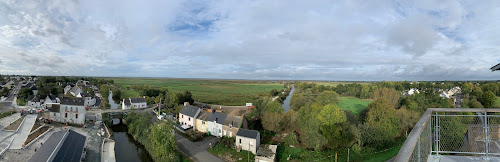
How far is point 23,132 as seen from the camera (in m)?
24.5

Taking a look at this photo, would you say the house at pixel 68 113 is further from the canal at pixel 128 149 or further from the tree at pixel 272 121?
the tree at pixel 272 121

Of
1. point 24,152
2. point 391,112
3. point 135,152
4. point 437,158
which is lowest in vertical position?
point 135,152

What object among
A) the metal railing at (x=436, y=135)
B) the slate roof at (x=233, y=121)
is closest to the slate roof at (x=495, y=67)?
the metal railing at (x=436, y=135)

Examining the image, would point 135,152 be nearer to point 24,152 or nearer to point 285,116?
point 24,152

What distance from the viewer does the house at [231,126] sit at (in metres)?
24.8

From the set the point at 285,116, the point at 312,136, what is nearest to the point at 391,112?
the point at 312,136

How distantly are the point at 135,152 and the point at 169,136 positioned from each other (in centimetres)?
696

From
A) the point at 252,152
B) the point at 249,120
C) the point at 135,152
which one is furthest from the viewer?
the point at 249,120

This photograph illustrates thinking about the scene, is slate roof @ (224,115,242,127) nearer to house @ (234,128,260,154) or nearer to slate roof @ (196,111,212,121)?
house @ (234,128,260,154)

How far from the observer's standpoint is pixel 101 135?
26.7 metres

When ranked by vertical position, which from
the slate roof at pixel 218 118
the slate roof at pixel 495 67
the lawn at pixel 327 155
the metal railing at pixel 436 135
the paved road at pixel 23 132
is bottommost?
the lawn at pixel 327 155

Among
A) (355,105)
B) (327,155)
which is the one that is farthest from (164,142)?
(355,105)

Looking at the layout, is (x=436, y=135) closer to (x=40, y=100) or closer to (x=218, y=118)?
(x=218, y=118)

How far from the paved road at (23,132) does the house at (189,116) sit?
54.0 feet
